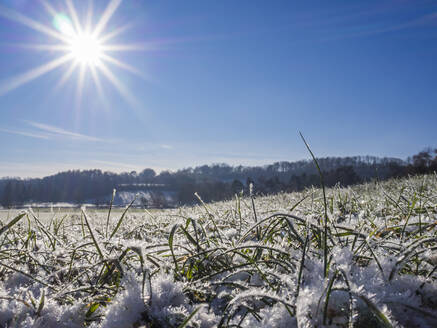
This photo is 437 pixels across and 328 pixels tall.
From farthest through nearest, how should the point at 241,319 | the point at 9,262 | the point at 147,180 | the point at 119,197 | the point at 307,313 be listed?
the point at 147,180, the point at 119,197, the point at 9,262, the point at 241,319, the point at 307,313

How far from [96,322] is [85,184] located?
141 metres

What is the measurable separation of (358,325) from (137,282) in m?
0.70

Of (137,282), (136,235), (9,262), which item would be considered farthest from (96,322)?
(136,235)

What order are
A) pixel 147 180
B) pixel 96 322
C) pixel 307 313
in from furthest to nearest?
pixel 147 180 < pixel 96 322 < pixel 307 313

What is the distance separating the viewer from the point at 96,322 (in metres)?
0.94

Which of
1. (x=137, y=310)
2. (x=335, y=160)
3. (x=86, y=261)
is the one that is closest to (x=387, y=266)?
(x=137, y=310)

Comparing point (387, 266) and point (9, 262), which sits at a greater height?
point (387, 266)

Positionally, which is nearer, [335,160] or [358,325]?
[358,325]

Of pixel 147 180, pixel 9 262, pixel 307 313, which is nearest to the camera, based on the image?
pixel 307 313

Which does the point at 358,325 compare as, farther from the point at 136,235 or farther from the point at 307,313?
the point at 136,235

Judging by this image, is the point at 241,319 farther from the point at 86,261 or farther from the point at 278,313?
the point at 86,261

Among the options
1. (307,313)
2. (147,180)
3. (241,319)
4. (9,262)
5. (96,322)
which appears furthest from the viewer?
(147,180)

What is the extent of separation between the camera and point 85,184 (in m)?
126

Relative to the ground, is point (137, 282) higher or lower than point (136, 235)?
higher
